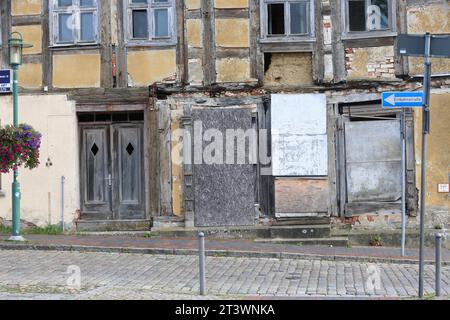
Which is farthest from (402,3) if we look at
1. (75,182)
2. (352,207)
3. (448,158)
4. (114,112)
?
(75,182)

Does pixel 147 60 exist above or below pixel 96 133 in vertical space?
above

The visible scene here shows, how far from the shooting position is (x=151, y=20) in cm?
1669

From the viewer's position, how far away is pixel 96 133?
17.2 metres

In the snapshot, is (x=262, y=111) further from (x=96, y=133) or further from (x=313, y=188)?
(x=96, y=133)

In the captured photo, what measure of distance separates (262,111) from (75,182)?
4562mm

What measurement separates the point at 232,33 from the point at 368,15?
3.04 m

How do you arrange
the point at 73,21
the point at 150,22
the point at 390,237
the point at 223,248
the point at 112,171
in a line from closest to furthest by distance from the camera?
the point at 223,248
the point at 390,237
the point at 150,22
the point at 73,21
the point at 112,171

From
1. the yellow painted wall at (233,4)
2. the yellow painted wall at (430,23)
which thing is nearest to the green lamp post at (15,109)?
the yellow painted wall at (233,4)

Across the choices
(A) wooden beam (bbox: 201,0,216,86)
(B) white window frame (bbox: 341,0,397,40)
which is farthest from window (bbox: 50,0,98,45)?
(B) white window frame (bbox: 341,0,397,40)

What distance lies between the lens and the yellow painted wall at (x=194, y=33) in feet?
53.9

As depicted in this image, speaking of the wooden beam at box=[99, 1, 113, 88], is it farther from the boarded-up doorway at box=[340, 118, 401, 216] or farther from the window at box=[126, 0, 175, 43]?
the boarded-up doorway at box=[340, 118, 401, 216]

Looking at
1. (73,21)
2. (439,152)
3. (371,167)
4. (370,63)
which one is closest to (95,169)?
(73,21)

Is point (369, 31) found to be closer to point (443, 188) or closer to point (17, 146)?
point (443, 188)

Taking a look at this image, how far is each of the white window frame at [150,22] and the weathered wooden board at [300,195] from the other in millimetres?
4032
